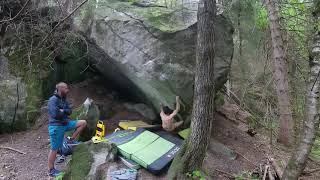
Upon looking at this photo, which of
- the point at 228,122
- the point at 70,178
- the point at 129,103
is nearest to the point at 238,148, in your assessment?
the point at 228,122

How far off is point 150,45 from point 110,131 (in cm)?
230

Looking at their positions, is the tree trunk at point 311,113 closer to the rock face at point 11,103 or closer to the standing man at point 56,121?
the standing man at point 56,121

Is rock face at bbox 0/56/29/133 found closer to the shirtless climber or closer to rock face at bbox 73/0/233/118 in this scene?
rock face at bbox 73/0/233/118

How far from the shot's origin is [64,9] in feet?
32.7

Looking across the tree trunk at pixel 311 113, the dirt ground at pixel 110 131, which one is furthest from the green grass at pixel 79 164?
the tree trunk at pixel 311 113

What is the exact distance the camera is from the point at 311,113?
19.1ft

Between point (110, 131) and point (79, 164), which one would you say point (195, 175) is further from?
point (110, 131)

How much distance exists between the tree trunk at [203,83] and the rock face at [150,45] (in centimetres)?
243

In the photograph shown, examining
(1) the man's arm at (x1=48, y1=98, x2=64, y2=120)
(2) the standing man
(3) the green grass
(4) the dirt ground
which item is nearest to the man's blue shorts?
(2) the standing man

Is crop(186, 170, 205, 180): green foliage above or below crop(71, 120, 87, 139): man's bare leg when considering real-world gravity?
below

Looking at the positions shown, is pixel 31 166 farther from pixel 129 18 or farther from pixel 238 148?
pixel 238 148

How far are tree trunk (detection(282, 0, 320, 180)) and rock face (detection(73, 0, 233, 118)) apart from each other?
3.25 m

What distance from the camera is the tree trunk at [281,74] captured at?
9.33 meters

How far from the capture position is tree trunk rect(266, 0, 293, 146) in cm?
933
